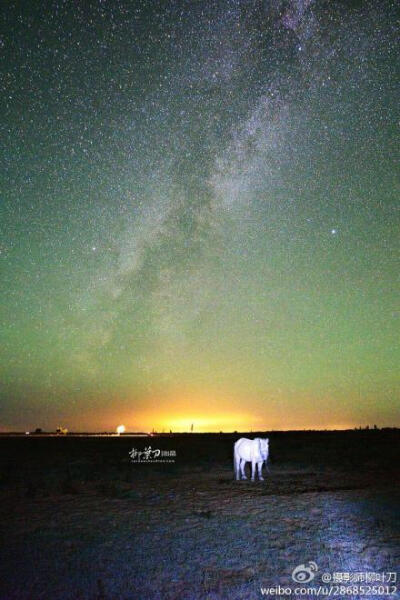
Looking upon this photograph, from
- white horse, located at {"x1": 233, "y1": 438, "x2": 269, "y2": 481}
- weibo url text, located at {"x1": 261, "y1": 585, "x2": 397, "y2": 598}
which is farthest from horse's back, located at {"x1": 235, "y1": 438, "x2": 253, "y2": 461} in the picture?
weibo url text, located at {"x1": 261, "y1": 585, "x2": 397, "y2": 598}

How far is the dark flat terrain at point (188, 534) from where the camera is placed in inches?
269

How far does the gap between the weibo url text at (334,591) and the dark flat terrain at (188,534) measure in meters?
0.17

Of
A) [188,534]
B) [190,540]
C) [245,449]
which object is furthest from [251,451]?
[190,540]

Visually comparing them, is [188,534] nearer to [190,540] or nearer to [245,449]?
[190,540]

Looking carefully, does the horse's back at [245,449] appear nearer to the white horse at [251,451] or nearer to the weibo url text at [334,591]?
the white horse at [251,451]

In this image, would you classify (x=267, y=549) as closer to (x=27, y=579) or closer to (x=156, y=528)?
(x=156, y=528)

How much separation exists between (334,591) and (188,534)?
3994 mm

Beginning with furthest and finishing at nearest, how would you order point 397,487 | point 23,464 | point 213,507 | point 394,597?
point 23,464, point 397,487, point 213,507, point 394,597

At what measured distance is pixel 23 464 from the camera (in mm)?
25281

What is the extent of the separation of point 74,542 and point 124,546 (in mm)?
1269

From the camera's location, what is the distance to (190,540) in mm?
9000

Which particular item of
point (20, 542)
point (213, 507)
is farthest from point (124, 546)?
point (213, 507)

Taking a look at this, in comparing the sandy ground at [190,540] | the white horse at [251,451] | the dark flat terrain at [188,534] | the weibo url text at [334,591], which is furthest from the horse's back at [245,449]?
the weibo url text at [334,591]

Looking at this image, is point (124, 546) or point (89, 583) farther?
point (124, 546)
